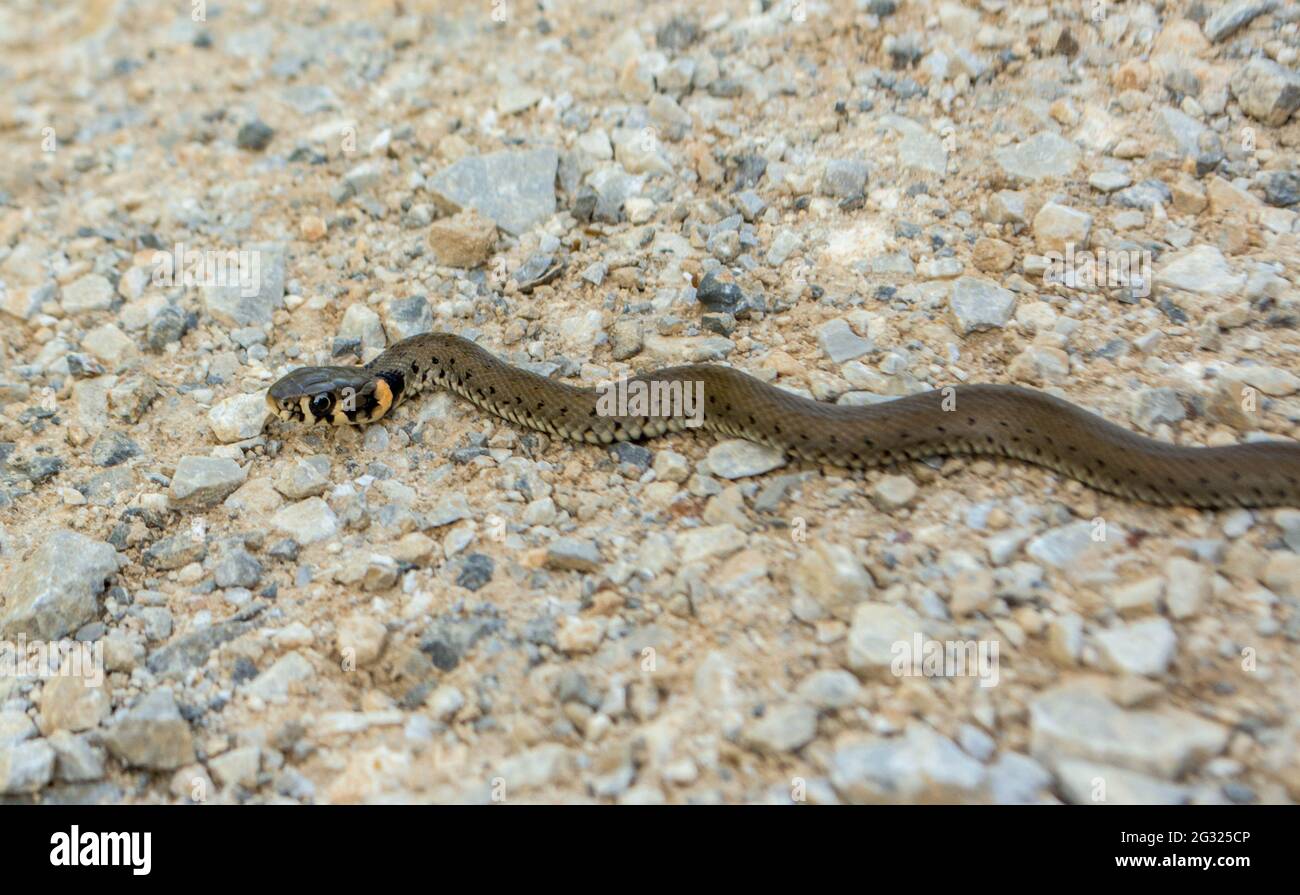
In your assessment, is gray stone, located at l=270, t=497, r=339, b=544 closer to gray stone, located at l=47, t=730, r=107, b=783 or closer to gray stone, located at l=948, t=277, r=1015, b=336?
gray stone, located at l=47, t=730, r=107, b=783

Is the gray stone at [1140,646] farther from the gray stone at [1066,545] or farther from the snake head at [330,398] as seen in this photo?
the snake head at [330,398]

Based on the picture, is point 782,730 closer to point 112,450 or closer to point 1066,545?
point 1066,545

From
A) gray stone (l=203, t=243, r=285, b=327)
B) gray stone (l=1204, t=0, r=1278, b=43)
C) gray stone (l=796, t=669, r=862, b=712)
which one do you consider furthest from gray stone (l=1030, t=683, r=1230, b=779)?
gray stone (l=203, t=243, r=285, b=327)

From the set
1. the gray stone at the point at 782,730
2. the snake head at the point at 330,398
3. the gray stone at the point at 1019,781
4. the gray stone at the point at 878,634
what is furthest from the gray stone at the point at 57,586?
the gray stone at the point at 1019,781

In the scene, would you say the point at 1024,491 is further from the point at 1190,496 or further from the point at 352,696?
the point at 352,696

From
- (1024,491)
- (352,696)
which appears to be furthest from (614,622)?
(1024,491)

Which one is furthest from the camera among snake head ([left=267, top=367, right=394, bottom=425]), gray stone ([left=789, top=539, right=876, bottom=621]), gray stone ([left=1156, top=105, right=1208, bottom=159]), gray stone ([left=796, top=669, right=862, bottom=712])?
gray stone ([left=1156, top=105, right=1208, bottom=159])
